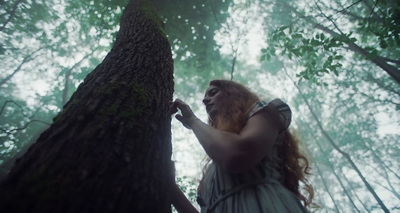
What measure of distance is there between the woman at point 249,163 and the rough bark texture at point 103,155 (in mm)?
371

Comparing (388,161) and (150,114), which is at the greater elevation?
(388,161)

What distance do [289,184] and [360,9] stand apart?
16854mm

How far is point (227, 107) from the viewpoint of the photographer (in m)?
2.04

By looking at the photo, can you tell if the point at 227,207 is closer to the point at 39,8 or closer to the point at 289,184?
the point at 289,184

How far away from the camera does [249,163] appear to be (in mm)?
1247

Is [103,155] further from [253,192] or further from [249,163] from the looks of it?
[253,192]

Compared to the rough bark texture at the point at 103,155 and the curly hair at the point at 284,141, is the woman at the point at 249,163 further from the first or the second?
the rough bark texture at the point at 103,155

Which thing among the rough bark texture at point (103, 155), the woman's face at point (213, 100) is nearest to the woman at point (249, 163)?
the woman's face at point (213, 100)

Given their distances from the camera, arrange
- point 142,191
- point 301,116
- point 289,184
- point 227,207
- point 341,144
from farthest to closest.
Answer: point 301,116 < point 341,144 < point 289,184 < point 227,207 < point 142,191

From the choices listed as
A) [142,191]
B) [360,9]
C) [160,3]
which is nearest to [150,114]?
[142,191]

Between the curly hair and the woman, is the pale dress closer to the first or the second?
the woman

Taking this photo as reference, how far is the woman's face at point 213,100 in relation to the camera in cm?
216

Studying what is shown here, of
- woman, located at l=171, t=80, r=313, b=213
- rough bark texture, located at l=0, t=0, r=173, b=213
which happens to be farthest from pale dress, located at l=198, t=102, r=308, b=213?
rough bark texture, located at l=0, t=0, r=173, b=213

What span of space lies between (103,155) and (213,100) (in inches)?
59.0
